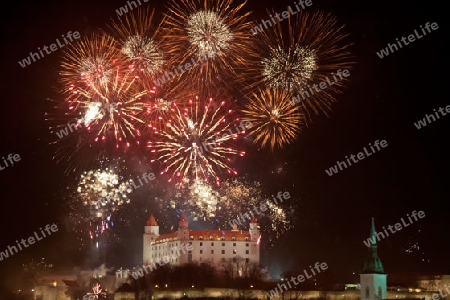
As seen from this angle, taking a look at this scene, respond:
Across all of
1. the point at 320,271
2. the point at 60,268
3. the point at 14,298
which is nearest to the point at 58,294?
the point at 60,268

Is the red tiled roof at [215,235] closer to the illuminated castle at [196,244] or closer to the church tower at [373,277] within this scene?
the illuminated castle at [196,244]

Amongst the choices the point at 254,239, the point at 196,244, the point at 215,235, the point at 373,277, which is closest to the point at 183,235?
the point at 196,244

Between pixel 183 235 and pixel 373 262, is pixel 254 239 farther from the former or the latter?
pixel 373 262

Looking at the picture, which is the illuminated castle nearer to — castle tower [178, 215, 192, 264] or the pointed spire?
castle tower [178, 215, 192, 264]

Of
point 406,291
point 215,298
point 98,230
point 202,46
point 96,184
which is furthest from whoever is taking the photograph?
point 215,298

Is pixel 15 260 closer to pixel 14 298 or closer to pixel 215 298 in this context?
pixel 14 298

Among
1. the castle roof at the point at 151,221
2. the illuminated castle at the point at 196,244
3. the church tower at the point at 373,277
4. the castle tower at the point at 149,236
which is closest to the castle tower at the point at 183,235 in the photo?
the illuminated castle at the point at 196,244

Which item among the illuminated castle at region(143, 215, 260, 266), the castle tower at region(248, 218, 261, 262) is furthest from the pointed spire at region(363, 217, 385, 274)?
the illuminated castle at region(143, 215, 260, 266)
